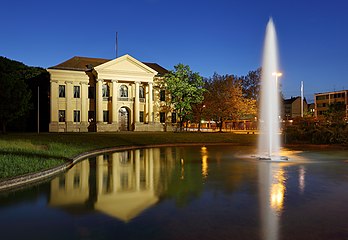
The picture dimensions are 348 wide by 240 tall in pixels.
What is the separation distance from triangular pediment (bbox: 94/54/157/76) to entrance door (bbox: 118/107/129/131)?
6.65 m

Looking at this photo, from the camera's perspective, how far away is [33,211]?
8273mm

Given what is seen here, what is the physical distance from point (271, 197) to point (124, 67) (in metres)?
44.0

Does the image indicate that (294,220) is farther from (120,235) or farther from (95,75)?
(95,75)

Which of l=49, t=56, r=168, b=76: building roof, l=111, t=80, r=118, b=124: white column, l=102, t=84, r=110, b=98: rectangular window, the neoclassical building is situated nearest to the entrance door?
the neoclassical building

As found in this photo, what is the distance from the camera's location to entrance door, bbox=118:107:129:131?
53.5 metres

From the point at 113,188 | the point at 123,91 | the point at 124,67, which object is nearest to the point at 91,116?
the point at 123,91

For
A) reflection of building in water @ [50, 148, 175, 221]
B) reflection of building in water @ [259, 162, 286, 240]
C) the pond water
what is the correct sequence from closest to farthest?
the pond water < reflection of building in water @ [259, 162, 286, 240] < reflection of building in water @ [50, 148, 175, 221]

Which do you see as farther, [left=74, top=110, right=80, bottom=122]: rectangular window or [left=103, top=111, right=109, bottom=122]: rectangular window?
[left=103, top=111, right=109, bottom=122]: rectangular window

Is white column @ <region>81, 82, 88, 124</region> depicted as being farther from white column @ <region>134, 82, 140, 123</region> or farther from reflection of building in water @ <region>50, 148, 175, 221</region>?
reflection of building in water @ <region>50, 148, 175, 221</region>

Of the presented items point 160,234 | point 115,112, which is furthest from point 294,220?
point 115,112

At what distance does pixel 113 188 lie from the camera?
1098cm

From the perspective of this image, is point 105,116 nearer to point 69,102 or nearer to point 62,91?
point 69,102

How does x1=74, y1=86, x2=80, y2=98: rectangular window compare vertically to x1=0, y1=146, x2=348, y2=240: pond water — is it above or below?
above

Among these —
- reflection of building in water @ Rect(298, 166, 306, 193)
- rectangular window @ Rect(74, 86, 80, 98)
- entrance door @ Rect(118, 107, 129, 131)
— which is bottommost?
reflection of building in water @ Rect(298, 166, 306, 193)
